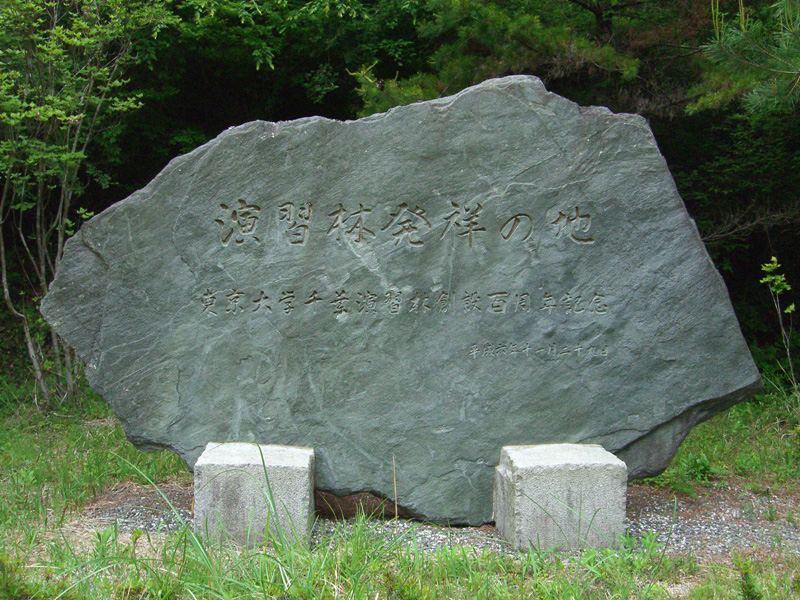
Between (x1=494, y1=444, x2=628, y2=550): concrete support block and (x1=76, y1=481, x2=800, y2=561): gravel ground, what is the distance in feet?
0.48

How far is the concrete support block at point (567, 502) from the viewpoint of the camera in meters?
2.87

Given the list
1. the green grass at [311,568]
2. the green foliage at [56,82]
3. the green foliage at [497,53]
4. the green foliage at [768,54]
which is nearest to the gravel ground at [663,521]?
the green grass at [311,568]

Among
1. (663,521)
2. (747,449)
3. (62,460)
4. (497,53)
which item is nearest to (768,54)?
(497,53)

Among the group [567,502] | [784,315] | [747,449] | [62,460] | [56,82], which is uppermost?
[56,82]

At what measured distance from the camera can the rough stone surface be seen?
10.4ft

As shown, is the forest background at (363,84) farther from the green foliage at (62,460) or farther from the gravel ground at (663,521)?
the gravel ground at (663,521)

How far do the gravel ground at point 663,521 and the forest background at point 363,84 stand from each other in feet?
5.95

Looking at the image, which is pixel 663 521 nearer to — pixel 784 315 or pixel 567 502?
pixel 567 502

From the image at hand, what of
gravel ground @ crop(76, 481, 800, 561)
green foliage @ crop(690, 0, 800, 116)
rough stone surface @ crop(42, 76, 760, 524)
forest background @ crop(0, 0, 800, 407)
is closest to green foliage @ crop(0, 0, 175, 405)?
forest background @ crop(0, 0, 800, 407)

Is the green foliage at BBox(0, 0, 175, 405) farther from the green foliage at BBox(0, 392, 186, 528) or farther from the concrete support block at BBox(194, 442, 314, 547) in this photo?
the concrete support block at BBox(194, 442, 314, 547)

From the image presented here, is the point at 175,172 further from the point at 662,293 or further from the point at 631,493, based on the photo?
the point at 631,493

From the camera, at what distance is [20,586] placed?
198 centimetres

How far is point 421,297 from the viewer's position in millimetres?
3172

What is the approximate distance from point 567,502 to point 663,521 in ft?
2.05
